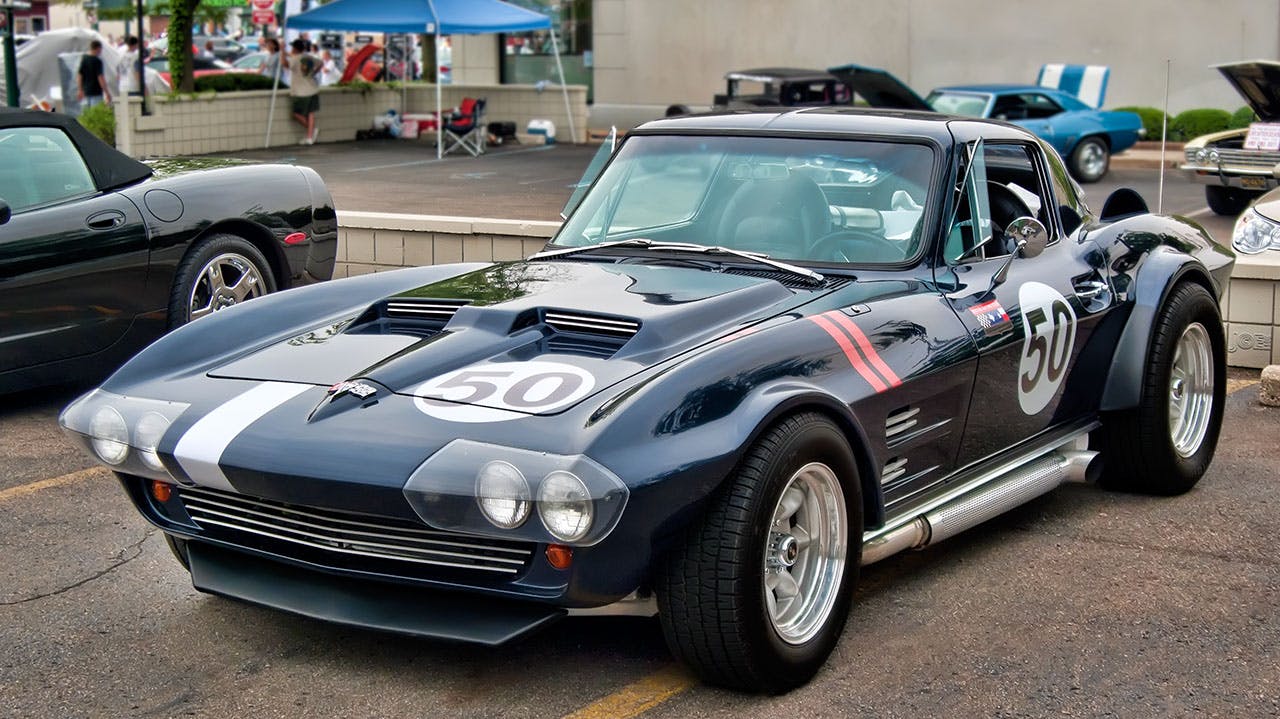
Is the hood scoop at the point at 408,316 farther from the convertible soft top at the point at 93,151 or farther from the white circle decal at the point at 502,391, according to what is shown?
the convertible soft top at the point at 93,151

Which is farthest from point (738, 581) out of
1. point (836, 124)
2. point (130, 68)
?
point (130, 68)

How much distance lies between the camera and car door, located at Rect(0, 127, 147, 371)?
6629 mm

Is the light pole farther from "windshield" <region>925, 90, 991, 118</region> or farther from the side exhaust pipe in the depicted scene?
the side exhaust pipe

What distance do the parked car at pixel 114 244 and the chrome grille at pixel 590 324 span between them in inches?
137

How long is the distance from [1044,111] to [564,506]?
1714 cm

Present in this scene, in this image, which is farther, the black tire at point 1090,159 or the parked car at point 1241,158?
the black tire at point 1090,159

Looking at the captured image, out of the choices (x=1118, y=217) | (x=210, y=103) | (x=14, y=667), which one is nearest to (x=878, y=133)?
(x=1118, y=217)

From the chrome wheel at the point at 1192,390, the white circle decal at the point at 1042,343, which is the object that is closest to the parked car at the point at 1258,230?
the chrome wheel at the point at 1192,390

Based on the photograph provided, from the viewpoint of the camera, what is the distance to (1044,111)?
1920 centimetres

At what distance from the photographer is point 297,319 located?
15.5 ft

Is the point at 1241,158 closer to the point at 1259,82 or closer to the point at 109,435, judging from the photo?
the point at 1259,82

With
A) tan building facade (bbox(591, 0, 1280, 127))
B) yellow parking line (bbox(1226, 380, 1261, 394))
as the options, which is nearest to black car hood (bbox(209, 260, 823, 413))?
yellow parking line (bbox(1226, 380, 1261, 394))

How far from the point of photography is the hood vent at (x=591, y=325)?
Answer: 4.07 metres

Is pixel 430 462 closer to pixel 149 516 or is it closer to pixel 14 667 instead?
pixel 149 516
